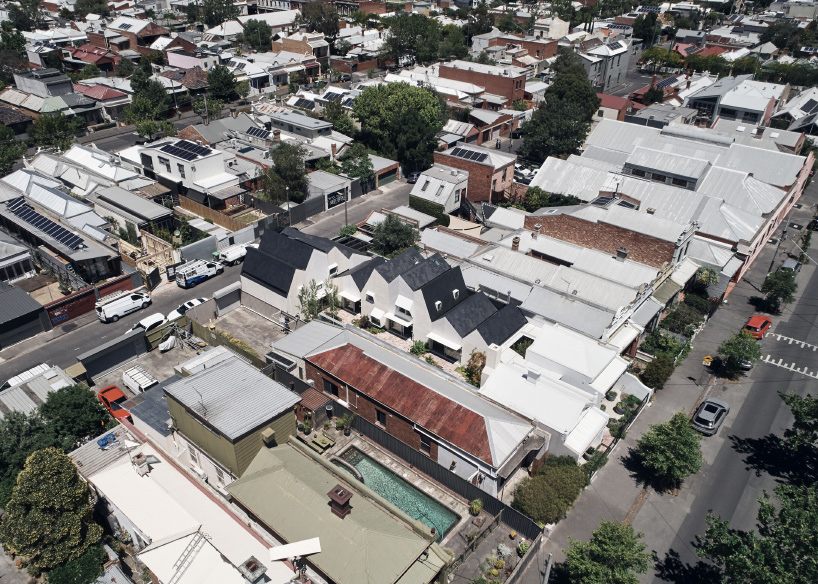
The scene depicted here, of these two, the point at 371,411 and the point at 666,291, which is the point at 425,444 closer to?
the point at 371,411

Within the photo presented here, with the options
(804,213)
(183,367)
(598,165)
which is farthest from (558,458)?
(804,213)

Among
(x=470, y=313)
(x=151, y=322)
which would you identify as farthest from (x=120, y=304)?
(x=470, y=313)

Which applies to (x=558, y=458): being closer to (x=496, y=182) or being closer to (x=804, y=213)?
(x=496, y=182)

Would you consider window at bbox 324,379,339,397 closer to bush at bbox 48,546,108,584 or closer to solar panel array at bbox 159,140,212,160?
bush at bbox 48,546,108,584

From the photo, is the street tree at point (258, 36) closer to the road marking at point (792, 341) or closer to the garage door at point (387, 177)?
the garage door at point (387, 177)

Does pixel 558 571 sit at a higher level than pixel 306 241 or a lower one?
lower

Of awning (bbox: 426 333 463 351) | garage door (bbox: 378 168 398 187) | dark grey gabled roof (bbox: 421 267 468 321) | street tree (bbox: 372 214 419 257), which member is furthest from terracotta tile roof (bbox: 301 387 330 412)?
garage door (bbox: 378 168 398 187)
